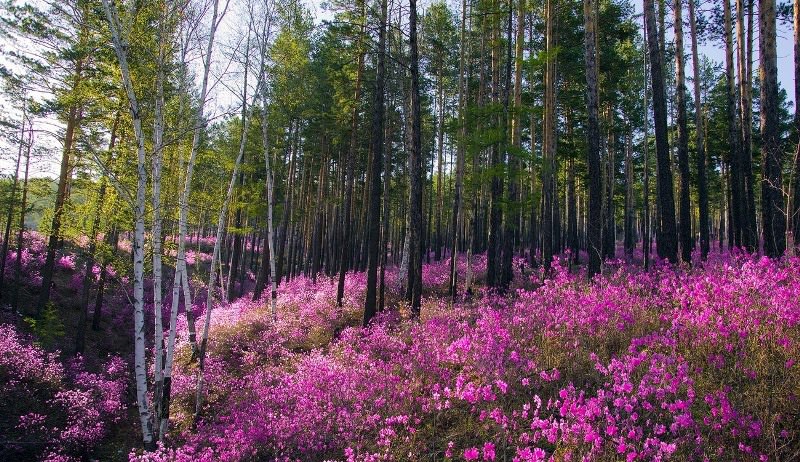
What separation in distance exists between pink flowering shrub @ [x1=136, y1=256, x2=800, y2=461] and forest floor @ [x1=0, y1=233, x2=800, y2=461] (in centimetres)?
3

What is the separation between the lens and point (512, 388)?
6184mm

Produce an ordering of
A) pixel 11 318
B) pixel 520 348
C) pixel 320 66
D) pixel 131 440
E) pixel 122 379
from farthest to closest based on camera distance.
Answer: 1. pixel 320 66
2. pixel 11 318
3. pixel 122 379
4. pixel 131 440
5. pixel 520 348

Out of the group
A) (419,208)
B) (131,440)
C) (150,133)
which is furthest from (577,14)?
(131,440)

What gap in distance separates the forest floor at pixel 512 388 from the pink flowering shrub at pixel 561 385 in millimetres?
30

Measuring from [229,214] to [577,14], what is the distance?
68.2 feet

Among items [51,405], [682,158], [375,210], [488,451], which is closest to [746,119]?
[682,158]

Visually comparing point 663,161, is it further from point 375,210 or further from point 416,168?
point 375,210

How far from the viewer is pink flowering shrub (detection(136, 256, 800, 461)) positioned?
4.36m

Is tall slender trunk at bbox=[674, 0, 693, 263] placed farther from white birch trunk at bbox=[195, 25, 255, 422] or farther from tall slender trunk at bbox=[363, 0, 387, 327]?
white birch trunk at bbox=[195, 25, 255, 422]

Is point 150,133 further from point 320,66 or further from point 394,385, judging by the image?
point 320,66

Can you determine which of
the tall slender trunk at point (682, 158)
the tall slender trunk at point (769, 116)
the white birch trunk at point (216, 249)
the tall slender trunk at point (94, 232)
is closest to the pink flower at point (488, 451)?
the white birch trunk at point (216, 249)

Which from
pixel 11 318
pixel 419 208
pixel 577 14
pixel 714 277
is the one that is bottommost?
pixel 11 318

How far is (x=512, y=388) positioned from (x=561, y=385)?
677 millimetres

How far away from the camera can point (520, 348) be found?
22.9 feet
